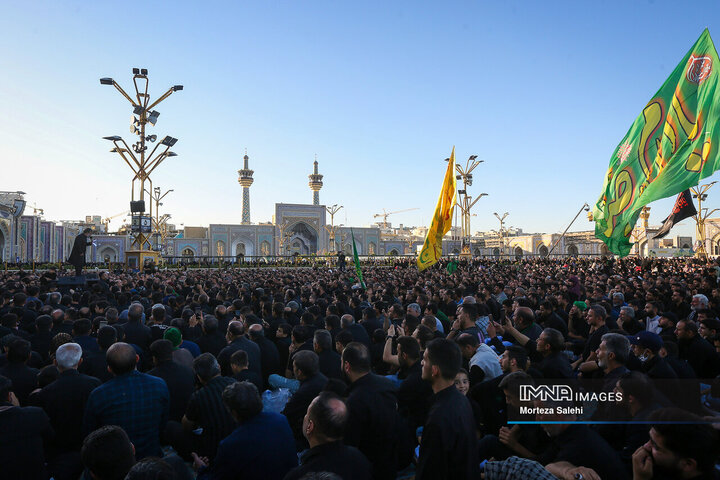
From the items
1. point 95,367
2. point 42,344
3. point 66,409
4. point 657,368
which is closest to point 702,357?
point 657,368

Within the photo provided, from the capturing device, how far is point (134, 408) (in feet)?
11.4

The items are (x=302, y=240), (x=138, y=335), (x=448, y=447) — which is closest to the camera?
(x=448, y=447)

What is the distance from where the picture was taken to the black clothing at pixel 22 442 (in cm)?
301

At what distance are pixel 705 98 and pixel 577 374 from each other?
6269mm

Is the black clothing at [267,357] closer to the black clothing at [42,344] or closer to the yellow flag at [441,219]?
the black clothing at [42,344]

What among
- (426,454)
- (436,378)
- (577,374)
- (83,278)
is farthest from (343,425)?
(83,278)

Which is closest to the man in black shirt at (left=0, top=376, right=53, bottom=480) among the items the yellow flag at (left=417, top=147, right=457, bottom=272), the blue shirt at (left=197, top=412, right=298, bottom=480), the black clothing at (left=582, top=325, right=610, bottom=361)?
the blue shirt at (left=197, top=412, right=298, bottom=480)

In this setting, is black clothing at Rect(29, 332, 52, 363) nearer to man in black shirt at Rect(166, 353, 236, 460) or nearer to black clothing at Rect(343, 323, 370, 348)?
man in black shirt at Rect(166, 353, 236, 460)

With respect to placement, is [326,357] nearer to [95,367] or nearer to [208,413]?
[208,413]

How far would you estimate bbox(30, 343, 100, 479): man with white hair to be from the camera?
3719mm

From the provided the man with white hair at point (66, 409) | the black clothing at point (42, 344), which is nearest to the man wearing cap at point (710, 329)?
the man with white hair at point (66, 409)

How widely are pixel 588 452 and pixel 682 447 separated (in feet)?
1.95

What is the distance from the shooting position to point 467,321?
5.46 meters

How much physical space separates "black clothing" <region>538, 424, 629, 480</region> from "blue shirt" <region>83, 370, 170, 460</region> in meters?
2.85
